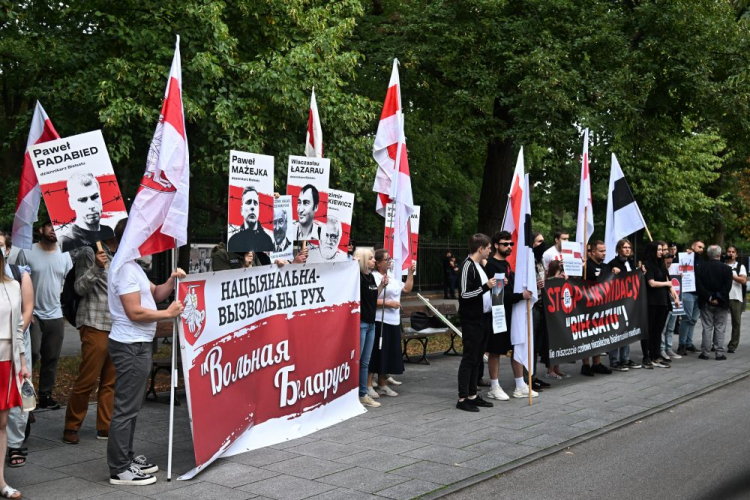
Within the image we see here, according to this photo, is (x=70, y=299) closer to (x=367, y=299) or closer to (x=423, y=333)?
(x=367, y=299)

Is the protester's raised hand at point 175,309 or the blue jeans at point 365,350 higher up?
the protester's raised hand at point 175,309

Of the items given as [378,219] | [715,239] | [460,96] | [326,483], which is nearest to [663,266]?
[460,96]

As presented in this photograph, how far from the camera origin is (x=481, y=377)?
36.4ft

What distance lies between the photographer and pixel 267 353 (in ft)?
23.6

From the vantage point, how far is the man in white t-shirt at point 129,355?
5.87 m

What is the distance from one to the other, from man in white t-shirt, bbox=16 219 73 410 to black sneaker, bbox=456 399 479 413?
443 cm

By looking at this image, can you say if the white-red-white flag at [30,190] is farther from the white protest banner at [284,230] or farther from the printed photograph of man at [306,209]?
the printed photograph of man at [306,209]

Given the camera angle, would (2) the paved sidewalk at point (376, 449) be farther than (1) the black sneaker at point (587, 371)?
No

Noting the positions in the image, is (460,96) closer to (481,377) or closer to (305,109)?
(305,109)

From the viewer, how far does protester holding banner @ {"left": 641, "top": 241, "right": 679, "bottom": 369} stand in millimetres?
12641

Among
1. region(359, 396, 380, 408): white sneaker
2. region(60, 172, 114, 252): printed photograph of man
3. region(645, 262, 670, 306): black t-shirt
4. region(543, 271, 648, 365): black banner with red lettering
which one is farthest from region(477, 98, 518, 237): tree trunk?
region(60, 172, 114, 252): printed photograph of man

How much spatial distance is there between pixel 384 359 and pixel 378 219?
20736mm

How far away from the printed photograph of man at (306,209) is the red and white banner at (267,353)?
20.4 inches

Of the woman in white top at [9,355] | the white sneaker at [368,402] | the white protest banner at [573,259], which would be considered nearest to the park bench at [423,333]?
the white protest banner at [573,259]
